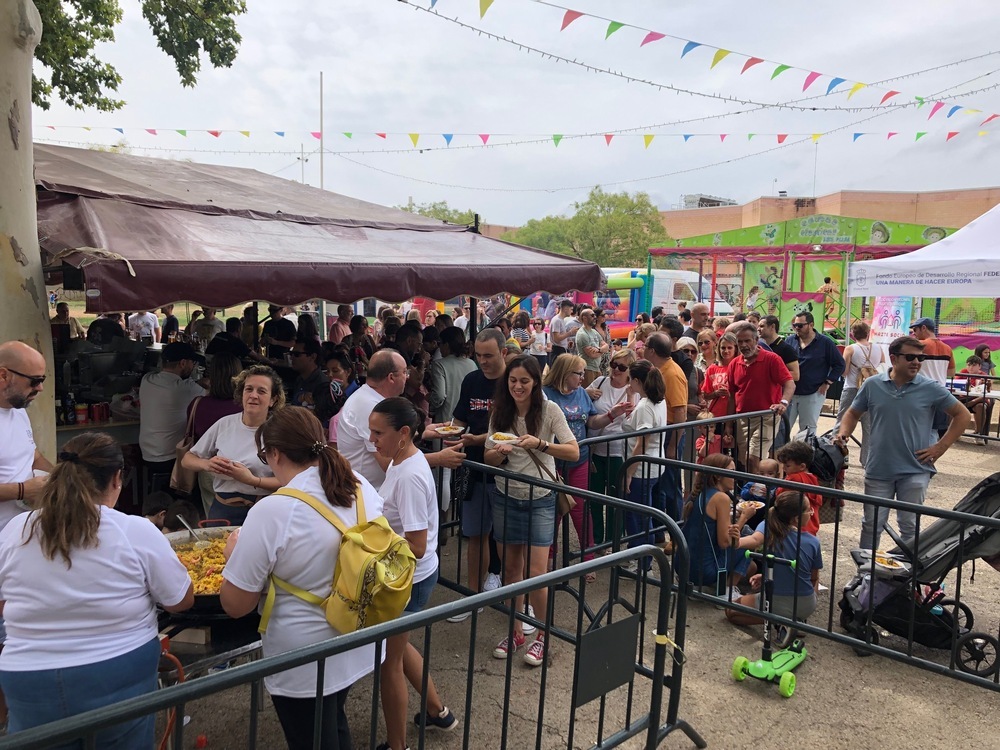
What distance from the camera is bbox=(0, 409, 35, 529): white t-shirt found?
11.5ft

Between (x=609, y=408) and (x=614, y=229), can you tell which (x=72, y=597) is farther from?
(x=614, y=229)

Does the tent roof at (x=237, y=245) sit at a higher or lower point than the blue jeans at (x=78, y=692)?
higher

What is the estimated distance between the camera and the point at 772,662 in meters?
4.36

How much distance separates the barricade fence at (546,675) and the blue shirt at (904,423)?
197cm

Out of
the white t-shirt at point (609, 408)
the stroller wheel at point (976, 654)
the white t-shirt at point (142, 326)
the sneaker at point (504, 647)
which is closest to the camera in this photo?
the stroller wheel at point (976, 654)

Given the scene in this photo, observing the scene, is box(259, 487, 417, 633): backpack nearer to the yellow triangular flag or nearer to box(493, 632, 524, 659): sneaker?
box(493, 632, 524, 659): sneaker

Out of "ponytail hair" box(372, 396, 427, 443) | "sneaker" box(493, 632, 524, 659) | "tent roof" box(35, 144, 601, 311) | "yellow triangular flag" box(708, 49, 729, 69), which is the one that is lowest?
"sneaker" box(493, 632, 524, 659)

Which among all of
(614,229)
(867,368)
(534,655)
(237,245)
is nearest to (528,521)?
(534,655)

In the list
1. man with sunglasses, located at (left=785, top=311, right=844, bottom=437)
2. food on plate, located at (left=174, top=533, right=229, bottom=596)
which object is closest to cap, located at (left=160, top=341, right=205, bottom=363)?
food on plate, located at (left=174, top=533, right=229, bottom=596)

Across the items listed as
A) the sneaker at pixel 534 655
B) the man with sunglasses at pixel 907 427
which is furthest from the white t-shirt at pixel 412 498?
the man with sunglasses at pixel 907 427

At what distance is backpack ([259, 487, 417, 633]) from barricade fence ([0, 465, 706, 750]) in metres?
0.17

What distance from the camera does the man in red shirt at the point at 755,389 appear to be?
7.26 metres

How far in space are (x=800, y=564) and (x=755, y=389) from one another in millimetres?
2990

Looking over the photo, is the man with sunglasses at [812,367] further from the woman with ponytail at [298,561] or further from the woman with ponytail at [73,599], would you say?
Result: the woman with ponytail at [73,599]
